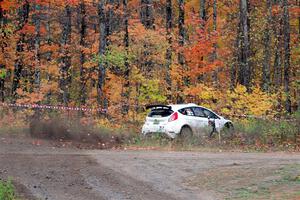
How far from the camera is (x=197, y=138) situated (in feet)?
67.1

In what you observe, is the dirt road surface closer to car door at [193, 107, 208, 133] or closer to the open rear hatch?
the open rear hatch

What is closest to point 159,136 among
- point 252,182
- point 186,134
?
point 186,134

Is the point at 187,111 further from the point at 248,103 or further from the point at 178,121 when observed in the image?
the point at 248,103

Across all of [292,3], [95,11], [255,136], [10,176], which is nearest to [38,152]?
[10,176]

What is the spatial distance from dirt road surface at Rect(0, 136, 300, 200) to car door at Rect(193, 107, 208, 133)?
3761 mm

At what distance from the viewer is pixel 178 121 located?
21.1 meters

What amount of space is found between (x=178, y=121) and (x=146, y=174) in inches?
316

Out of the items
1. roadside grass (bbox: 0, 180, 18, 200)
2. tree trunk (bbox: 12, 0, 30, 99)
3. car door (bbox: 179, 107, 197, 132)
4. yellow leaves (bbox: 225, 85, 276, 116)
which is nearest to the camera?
roadside grass (bbox: 0, 180, 18, 200)

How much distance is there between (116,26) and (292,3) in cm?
1492

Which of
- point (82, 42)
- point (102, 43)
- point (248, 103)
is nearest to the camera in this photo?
point (248, 103)

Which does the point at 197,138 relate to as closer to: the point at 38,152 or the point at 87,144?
the point at 87,144

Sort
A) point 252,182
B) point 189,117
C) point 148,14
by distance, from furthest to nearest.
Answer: point 148,14 → point 189,117 → point 252,182

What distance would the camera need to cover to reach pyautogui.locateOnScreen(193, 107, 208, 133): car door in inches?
854

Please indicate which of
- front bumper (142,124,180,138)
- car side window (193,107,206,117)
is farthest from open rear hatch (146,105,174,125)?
car side window (193,107,206,117)
